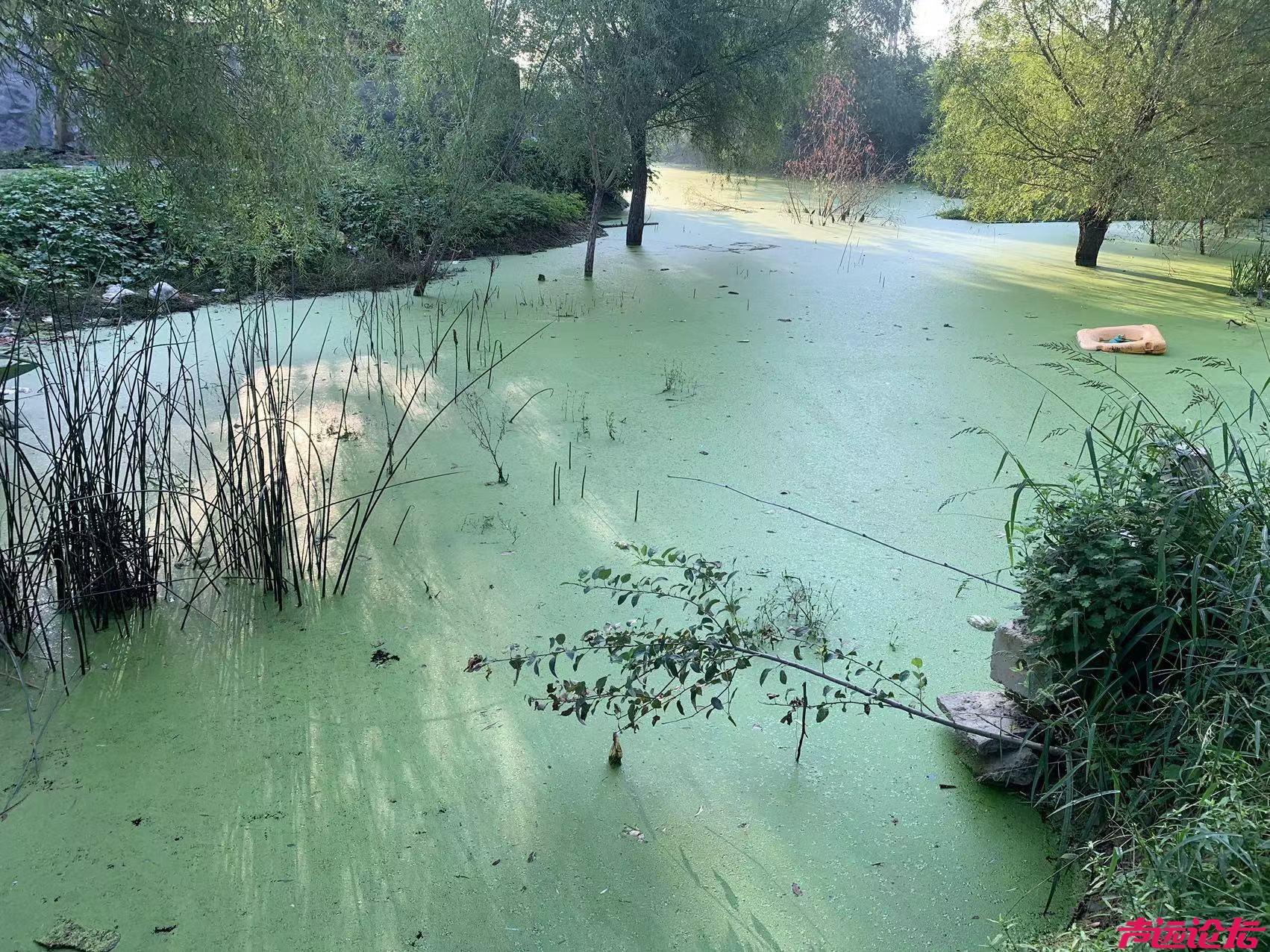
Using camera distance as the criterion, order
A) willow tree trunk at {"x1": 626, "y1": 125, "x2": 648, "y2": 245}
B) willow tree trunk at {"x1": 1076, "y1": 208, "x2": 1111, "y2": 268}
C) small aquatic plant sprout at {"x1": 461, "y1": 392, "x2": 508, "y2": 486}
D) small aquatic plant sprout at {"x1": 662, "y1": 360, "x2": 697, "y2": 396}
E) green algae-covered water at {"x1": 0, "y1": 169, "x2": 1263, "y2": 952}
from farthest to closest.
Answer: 1. willow tree trunk at {"x1": 1076, "y1": 208, "x2": 1111, "y2": 268}
2. willow tree trunk at {"x1": 626, "y1": 125, "x2": 648, "y2": 245}
3. small aquatic plant sprout at {"x1": 662, "y1": 360, "x2": 697, "y2": 396}
4. small aquatic plant sprout at {"x1": 461, "y1": 392, "x2": 508, "y2": 486}
5. green algae-covered water at {"x1": 0, "y1": 169, "x2": 1263, "y2": 952}

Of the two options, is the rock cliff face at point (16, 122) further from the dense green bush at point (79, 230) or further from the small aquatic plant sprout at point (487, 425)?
the small aquatic plant sprout at point (487, 425)

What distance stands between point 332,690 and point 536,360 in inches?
97.9

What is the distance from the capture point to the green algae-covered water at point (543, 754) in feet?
4.71

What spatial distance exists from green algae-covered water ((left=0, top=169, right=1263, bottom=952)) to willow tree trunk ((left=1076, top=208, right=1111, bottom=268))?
4.08 m

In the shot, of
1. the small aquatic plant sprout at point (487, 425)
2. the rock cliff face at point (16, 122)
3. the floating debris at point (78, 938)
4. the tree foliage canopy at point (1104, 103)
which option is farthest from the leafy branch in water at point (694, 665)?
the rock cliff face at point (16, 122)

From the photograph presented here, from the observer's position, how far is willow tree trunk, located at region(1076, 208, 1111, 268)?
277 inches

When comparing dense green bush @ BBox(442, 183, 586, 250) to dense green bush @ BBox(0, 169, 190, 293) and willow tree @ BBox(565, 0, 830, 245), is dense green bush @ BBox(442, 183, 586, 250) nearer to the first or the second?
willow tree @ BBox(565, 0, 830, 245)

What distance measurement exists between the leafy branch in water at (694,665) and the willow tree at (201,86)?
6.53 feet

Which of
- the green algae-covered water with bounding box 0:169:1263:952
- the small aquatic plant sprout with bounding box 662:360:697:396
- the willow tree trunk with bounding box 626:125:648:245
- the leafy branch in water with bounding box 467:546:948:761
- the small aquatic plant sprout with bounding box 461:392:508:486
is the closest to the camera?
the green algae-covered water with bounding box 0:169:1263:952

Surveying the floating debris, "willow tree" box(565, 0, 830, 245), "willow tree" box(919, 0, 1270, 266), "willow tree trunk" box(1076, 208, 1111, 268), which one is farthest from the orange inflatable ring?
the floating debris

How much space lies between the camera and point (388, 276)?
5.63 metres

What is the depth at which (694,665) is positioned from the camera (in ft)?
4.89

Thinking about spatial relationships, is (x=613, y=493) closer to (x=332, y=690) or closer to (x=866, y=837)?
(x=332, y=690)

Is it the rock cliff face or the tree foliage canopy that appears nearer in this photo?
the tree foliage canopy
